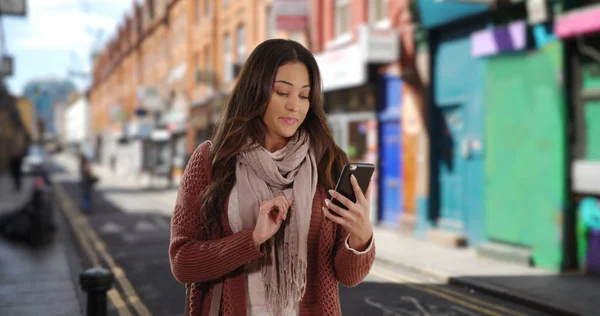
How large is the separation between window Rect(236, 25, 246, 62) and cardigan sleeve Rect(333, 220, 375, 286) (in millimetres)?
21215

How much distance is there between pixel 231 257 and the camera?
188cm

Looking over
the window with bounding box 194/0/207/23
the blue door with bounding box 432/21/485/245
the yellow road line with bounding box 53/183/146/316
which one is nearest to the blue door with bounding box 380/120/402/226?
the blue door with bounding box 432/21/485/245

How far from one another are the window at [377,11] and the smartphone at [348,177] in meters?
12.2

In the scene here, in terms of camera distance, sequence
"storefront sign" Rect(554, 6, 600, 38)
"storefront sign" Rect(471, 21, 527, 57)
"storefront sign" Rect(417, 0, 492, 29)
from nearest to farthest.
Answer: "storefront sign" Rect(554, 6, 600, 38)
"storefront sign" Rect(471, 21, 527, 57)
"storefront sign" Rect(417, 0, 492, 29)

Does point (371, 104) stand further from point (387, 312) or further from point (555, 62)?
point (387, 312)

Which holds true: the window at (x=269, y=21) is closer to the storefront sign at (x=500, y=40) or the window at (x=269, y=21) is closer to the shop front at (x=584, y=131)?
the storefront sign at (x=500, y=40)

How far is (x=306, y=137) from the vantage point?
83.0 inches

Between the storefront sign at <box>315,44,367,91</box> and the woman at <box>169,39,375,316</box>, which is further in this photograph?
the storefront sign at <box>315,44,367,91</box>

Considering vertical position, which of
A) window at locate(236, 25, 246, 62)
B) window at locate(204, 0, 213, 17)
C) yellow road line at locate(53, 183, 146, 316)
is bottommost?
yellow road line at locate(53, 183, 146, 316)

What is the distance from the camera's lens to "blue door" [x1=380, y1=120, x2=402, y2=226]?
42.0 ft

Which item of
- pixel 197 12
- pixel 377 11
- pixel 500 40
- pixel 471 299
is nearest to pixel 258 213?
pixel 471 299

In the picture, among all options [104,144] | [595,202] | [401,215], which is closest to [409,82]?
[401,215]

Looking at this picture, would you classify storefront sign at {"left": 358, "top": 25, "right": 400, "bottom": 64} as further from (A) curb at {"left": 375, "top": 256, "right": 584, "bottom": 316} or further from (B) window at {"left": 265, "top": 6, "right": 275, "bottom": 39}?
(B) window at {"left": 265, "top": 6, "right": 275, "bottom": 39}

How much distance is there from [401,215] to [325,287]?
1074cm
